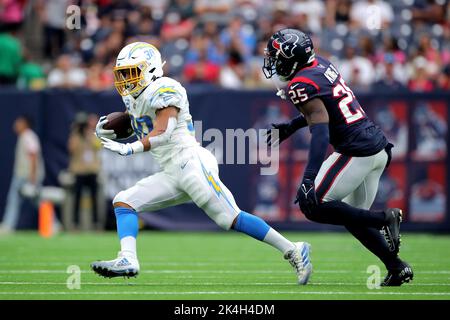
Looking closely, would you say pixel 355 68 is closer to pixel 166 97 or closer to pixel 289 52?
pixel 289 52

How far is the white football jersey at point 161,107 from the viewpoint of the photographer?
22.4 ft

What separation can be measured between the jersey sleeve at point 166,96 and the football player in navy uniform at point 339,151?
0.69 metres

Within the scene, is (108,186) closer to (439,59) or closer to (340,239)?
(340,239)

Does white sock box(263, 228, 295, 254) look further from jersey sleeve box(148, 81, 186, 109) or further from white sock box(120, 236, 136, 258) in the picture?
jersey sleeve box(148, 81, 186, 109)

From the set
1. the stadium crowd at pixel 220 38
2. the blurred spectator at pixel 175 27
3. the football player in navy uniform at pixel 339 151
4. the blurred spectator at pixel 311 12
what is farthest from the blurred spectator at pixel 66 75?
the football player in navy uniform at pixel 339 151

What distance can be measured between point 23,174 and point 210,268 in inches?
233

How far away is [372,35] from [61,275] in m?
8.22

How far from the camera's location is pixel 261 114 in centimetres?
1318

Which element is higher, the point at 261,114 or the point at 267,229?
the point at 261,114

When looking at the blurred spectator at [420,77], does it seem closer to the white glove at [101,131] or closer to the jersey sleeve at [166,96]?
the jersey sleeve at [166,96]

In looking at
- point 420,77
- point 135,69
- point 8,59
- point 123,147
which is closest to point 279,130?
point 135,69

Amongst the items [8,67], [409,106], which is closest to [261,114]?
[409,106]
